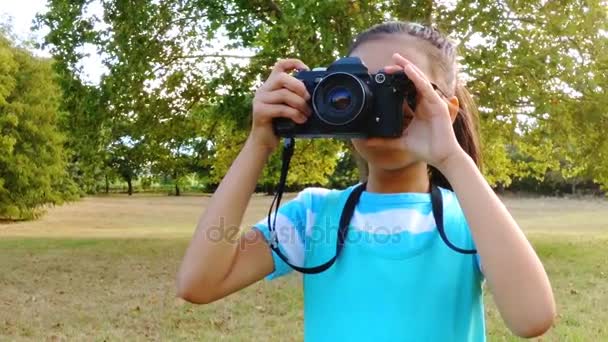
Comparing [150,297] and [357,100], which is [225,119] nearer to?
[150,297]

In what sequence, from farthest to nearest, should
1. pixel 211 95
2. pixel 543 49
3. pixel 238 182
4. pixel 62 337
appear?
1. pixel 211 95
2. pixel 543 49
3. pixel 62 337
4. pixel 238 182

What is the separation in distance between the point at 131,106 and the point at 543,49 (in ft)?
20.6

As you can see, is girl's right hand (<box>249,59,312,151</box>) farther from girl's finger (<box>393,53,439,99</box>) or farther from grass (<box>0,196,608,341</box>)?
grass (<box>0,196,608,341</box>)

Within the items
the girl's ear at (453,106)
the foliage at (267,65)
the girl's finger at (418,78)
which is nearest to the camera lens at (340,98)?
the girl's finger at (418,78)

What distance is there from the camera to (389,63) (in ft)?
4.17

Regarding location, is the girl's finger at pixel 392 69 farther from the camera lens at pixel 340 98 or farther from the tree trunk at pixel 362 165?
the tree trunk at pixel 362 165

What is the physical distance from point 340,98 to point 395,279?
12.9 inches

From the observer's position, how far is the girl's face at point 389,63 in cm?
122

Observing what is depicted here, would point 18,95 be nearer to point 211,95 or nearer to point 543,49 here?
point 211,95

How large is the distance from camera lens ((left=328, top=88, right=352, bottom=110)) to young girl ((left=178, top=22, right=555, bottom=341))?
5 centimetres

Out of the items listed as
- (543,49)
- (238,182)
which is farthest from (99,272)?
(238,182)

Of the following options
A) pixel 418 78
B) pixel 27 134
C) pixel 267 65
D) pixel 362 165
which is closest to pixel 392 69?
pixel 418 78

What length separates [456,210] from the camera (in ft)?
4.14

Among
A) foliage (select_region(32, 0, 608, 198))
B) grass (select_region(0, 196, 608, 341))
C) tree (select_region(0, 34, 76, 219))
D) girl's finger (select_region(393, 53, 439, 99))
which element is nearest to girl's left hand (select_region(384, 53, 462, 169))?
girl's finger (select_region(393, 53, 439, 99))
